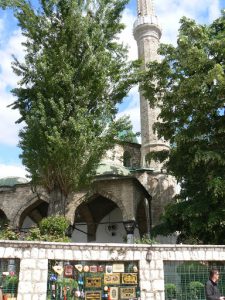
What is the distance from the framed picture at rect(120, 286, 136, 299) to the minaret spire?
19.8 metres

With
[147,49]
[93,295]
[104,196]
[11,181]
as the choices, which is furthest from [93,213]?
[93,295]

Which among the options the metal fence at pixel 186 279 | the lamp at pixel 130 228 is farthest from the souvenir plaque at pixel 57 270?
the lamp at pixel 130 228

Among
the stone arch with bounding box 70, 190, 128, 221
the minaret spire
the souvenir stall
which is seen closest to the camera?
the souvenir stall

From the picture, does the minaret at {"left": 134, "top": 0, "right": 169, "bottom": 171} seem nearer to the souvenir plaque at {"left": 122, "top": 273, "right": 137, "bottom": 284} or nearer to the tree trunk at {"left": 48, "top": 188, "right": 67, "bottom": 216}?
the tree trunk at {"left": 48, "top": 188, "right": 67, "bottom": 216}

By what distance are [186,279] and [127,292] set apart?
1.05 m

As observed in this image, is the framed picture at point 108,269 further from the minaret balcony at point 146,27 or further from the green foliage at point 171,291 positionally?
the minaret balcony at point 146,27

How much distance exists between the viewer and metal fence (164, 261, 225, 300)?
20.5 ft

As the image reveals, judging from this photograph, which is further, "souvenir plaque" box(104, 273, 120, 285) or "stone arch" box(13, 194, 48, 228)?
"stone arch" box(13, 194, 48, 228)

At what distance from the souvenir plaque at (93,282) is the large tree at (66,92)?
4314 mm

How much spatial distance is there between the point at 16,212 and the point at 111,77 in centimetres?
767

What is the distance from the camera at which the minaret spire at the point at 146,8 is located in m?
23.1

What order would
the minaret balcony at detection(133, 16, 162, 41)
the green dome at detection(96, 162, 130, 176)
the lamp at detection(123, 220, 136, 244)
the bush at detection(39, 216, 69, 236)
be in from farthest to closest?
the minaret balcony at detection(133, 16, 162, 41), the green dome at detection(96, 162, 130, 176), the lamp at detection(123, 220, 136, 244), the bush at detection(39, 216, 69, 236)

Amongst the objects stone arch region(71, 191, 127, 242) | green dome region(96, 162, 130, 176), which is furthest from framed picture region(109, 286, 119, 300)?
stone arch region(71, 191, 127, 242)

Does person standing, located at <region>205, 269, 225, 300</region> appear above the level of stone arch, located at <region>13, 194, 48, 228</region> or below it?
below
